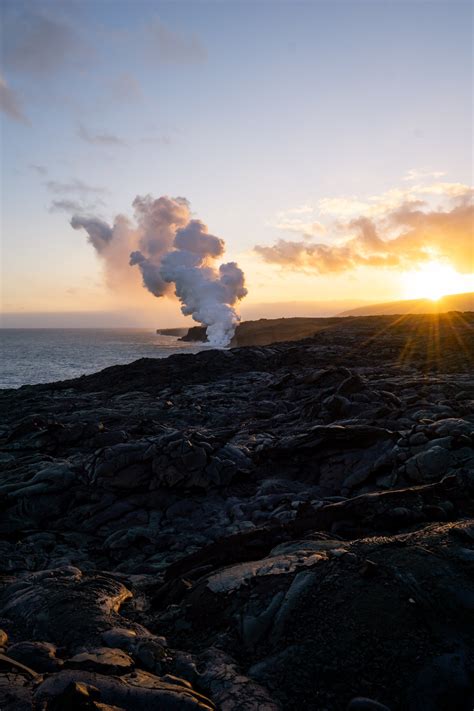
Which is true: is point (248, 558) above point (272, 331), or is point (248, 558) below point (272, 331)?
below

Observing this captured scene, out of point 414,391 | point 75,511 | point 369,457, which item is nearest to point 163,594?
point 75,511

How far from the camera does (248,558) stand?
22.0ft

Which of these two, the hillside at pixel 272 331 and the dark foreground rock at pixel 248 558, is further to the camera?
the hillside at pixel 272 331

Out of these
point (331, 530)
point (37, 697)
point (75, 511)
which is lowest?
point (75, 511)

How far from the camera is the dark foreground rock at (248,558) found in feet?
13.0

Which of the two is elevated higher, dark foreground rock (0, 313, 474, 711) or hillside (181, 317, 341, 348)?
hillside (181, 317, 341, 348)

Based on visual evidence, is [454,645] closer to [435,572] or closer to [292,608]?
[435,572]

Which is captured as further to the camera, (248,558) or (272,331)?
(272,331)

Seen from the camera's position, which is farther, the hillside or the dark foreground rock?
the hillside

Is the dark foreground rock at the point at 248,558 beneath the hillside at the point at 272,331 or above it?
beneath

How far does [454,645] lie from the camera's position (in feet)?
13.8

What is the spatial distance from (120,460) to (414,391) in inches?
442

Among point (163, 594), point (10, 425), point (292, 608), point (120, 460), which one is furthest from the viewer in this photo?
point (10, 425)

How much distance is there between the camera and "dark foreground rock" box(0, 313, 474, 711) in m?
3.97
